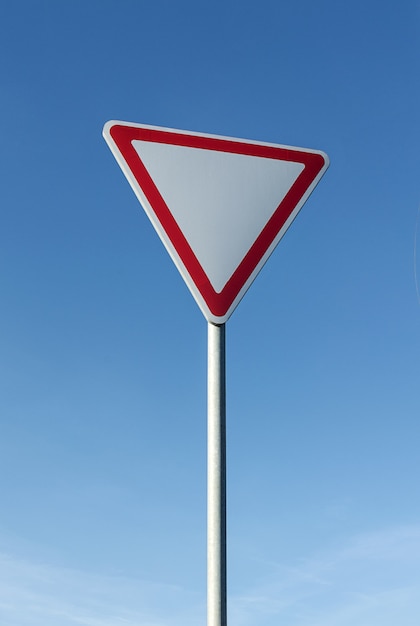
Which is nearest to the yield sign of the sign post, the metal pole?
the sign post

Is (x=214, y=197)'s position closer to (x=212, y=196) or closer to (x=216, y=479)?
(x=212, y=196)

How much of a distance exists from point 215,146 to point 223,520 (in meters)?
1.30

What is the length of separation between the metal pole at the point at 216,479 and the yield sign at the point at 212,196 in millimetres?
227

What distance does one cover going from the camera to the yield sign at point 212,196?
8.45 ft

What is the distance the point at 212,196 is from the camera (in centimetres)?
265

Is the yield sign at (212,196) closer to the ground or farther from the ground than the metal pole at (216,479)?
farther from the ground

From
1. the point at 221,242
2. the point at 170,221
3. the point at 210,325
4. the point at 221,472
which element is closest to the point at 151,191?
the point at 170,221

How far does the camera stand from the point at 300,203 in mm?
2715

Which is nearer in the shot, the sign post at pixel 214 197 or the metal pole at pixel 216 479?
the metal pole at pixel 216 479

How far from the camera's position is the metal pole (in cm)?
213

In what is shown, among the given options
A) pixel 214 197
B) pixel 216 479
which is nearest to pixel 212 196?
pixel 214 197

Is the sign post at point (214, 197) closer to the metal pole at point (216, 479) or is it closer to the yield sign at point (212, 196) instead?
the yield sign at point (212, 196)

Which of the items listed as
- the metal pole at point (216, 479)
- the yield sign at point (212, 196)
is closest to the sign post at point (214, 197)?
the yield sign at point (212, 196)

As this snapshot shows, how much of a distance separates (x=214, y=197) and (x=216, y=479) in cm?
100
